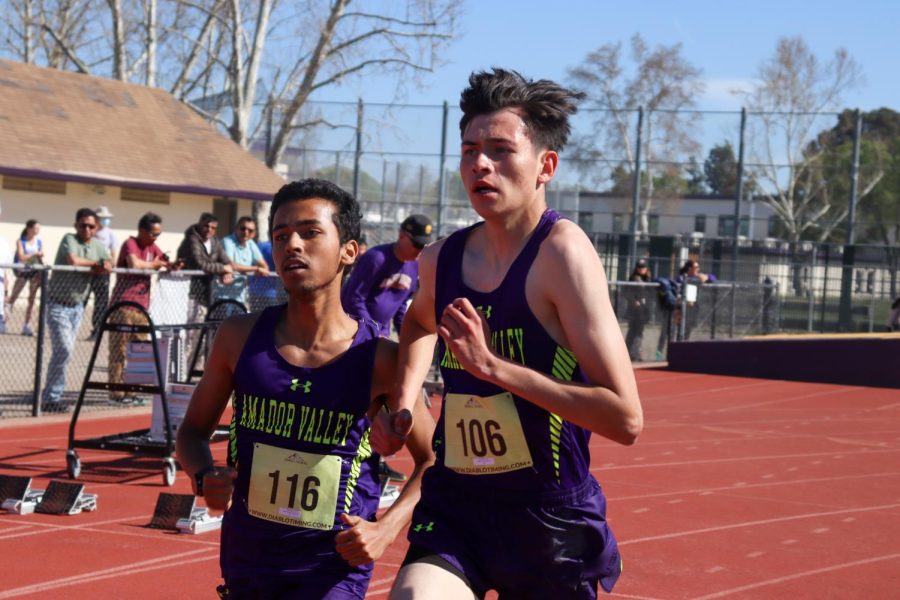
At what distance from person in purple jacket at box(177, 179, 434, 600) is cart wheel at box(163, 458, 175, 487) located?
213 inches

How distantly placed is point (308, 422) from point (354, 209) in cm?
71

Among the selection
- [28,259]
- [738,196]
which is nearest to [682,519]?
[28,259]

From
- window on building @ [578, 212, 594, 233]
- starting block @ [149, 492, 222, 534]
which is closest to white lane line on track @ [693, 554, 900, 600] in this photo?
starting block @ [149, 492, 222, 534]

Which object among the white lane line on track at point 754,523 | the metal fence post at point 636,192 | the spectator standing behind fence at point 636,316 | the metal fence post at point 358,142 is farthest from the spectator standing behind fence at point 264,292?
the metal fence post at point 358,142

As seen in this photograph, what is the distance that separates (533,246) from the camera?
3.48 meters

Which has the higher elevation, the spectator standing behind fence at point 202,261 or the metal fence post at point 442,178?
the metal fence post at point 442,178

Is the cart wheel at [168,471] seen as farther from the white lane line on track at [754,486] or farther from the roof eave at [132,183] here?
the roof eave at [132,183]

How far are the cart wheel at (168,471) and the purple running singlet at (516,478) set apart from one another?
18.8ft

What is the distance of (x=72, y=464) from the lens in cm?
903

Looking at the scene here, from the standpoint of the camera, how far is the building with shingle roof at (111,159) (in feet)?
87.9

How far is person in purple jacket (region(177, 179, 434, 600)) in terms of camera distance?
347cm

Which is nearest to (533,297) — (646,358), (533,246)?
(533,246)

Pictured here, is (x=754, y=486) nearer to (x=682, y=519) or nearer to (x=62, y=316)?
(x=682, y=519)

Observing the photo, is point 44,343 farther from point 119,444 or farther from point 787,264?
point 787,264
